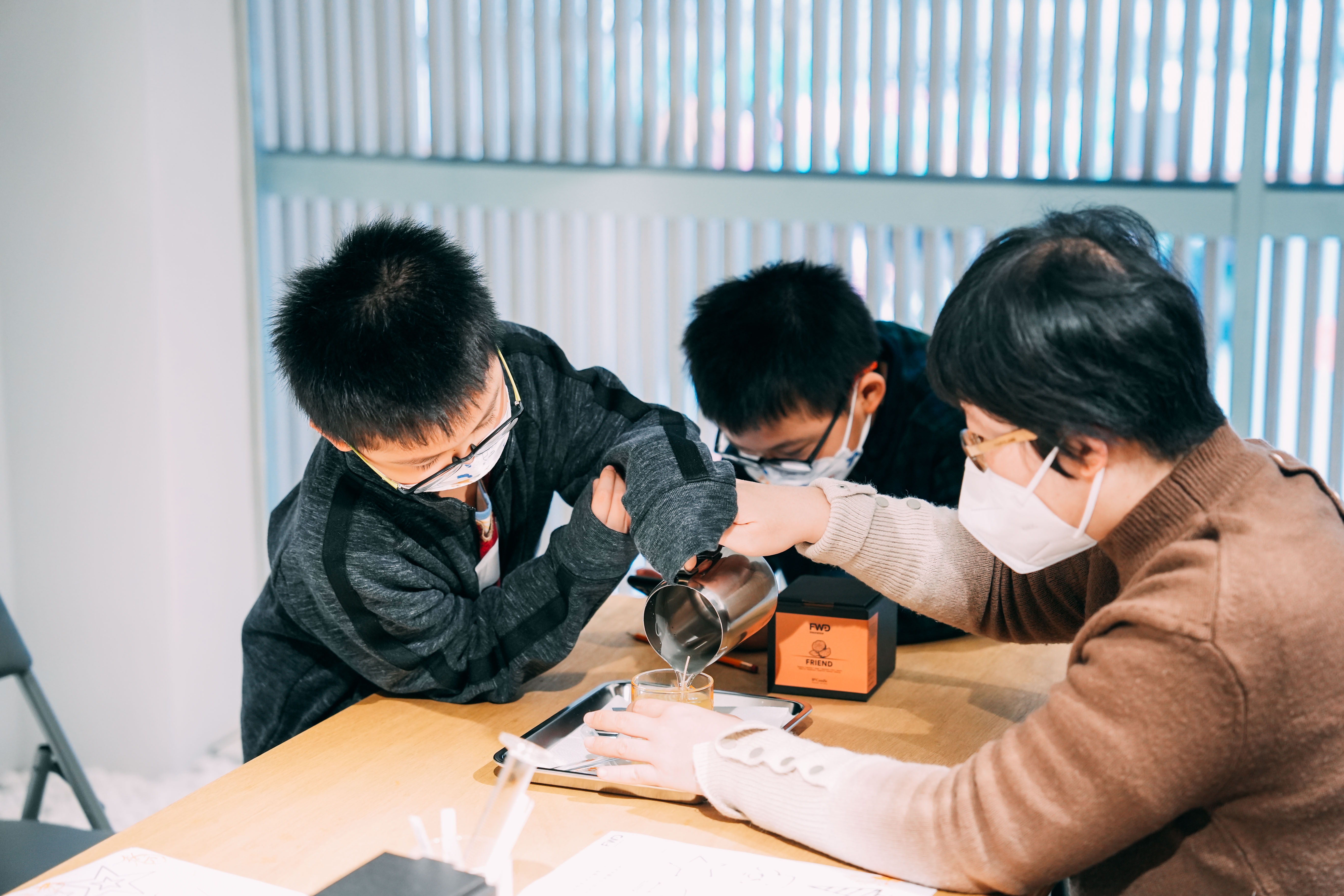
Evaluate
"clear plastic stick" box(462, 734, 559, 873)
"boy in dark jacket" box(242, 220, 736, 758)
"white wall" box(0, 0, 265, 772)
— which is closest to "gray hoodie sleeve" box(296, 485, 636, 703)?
"boy in dark jacket" box(242, 220, 736, 758)

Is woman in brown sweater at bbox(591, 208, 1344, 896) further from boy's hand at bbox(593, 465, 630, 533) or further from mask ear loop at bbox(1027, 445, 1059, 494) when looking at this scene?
boy's hand at bbox(593, 465, 630, 533)

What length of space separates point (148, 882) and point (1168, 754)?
0.91 metres

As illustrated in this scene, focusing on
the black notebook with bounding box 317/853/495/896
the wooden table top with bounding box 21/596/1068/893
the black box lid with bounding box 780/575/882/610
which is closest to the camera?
the black notebook with bounding box 317/853/495/896

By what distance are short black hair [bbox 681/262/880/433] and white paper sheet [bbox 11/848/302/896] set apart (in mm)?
1104

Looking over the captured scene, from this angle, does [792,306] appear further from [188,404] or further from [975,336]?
[188,404]

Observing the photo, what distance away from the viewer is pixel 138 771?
3.10m

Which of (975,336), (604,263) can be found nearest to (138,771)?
(604,263)

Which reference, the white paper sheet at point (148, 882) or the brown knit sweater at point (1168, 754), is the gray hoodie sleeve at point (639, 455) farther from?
the white paper sheet at point (148, 882)

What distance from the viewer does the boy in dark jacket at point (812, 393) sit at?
186cm

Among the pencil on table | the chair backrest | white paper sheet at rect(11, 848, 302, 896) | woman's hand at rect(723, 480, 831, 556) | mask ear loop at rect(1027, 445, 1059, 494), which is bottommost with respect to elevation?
the chair backrest

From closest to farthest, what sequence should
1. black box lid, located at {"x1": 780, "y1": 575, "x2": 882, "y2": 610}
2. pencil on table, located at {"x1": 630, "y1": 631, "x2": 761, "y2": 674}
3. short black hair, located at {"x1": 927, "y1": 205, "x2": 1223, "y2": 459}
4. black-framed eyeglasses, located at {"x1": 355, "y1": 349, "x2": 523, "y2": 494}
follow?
short black hair, located at {"x1": 927, "y1": 205, "x2": 1223, "y2": 459} < black-framed eyeglasses, located at {"x1": 355, "y1": 349, "x2": 523, "y2": 494} < black box lid, located at {"x1": 780, "y1": 575, "x2": 882, "y2": 610} < pencil on table, located at {"x1": 630, "y1": 631, "x2": 761, "y2": 674}

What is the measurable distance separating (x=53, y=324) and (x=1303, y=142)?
3180 millimetres

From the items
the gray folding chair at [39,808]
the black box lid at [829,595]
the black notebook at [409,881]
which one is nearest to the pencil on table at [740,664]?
the black box lid at [829,595]

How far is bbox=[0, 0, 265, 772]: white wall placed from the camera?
2854 mm
